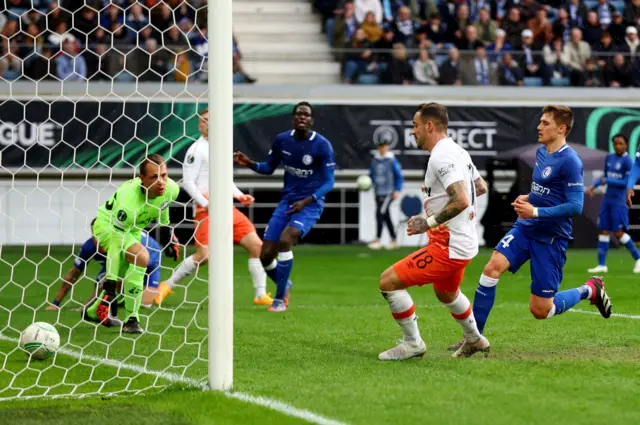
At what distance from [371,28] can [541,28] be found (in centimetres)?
400

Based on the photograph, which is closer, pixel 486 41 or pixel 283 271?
pixel 283 271

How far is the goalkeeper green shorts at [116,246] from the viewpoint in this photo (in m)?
9.36

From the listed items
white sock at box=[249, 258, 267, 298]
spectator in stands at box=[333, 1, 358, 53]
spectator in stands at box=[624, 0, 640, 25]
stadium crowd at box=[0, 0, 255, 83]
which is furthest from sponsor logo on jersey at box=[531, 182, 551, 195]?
spectator in stands at box=[624, 0, 640, 25]

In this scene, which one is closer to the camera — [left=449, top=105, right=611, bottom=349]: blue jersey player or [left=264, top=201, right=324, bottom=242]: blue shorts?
[left=449, top=105, right=611, bottom=349]: blue jersey player

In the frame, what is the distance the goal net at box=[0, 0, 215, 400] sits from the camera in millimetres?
8070

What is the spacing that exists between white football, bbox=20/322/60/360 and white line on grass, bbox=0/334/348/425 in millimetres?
225

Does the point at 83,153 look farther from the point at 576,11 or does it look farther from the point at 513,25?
the point at 576,11

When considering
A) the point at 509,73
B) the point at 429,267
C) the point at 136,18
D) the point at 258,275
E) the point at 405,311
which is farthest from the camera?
the point at 509,73

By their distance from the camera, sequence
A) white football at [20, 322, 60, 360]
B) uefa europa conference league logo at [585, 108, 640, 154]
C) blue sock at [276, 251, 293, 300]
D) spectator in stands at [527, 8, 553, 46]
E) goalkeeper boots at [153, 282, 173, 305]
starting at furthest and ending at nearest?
spectator in stands at [527, 8, 553, 46] → uefa europa conference league logo at [585, 108, 640, 154] → goalkeeper boots at [153, 282, 173, 305] → blue sock at [276, 251, 293, 300] → white football at [20, 322, 60, 360]

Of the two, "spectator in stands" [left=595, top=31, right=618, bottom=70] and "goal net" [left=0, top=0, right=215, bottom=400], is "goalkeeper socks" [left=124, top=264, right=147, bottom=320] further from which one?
"spectator in stands" [left=595, top=31, right=618, bottom=70]

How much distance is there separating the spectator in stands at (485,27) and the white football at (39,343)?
17643 mm

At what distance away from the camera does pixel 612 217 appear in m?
16.1

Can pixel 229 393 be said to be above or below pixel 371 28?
below

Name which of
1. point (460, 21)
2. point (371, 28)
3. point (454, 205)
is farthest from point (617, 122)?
point (454, 205)
